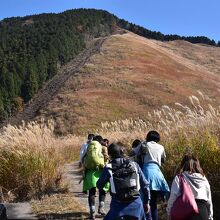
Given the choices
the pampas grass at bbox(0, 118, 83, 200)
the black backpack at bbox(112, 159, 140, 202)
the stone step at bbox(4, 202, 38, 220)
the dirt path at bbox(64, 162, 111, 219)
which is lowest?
the dirt path at bbox(64, 162, 111, 219)

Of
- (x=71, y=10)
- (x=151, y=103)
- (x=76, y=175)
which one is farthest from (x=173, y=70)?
(x=71, y=10)

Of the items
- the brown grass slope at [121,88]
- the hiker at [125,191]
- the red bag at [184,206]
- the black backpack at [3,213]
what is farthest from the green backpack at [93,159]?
the brown grass slope at [121,88]

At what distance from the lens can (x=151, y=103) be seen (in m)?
56.5

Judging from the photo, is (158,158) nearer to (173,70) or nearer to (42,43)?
(173,70)

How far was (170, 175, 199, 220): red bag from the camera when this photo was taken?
648cm

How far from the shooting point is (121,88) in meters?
62.2

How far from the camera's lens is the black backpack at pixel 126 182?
21.5ft

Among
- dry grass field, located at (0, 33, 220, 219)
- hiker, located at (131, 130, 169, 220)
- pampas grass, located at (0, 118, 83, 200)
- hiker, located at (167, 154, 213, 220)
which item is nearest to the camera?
hiker, located at (167, 154, 213, 220)

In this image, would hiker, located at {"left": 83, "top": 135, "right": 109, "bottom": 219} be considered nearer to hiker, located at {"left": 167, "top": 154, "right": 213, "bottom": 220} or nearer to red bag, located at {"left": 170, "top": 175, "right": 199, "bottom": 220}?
hiker, located at {"left": 167, "top": 154, "right": 213, "bottom": 220}

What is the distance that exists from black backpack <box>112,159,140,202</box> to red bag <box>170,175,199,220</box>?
519 millimetres

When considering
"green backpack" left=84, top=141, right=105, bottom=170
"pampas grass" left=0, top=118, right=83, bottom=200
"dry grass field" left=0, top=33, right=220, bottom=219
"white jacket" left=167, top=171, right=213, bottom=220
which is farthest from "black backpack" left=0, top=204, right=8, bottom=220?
"white jacket" left=167, top=171, right=213, bottom=220

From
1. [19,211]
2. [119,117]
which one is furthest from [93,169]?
[119,117]

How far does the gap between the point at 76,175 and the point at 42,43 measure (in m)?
100

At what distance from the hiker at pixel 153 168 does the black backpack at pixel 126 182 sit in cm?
170
